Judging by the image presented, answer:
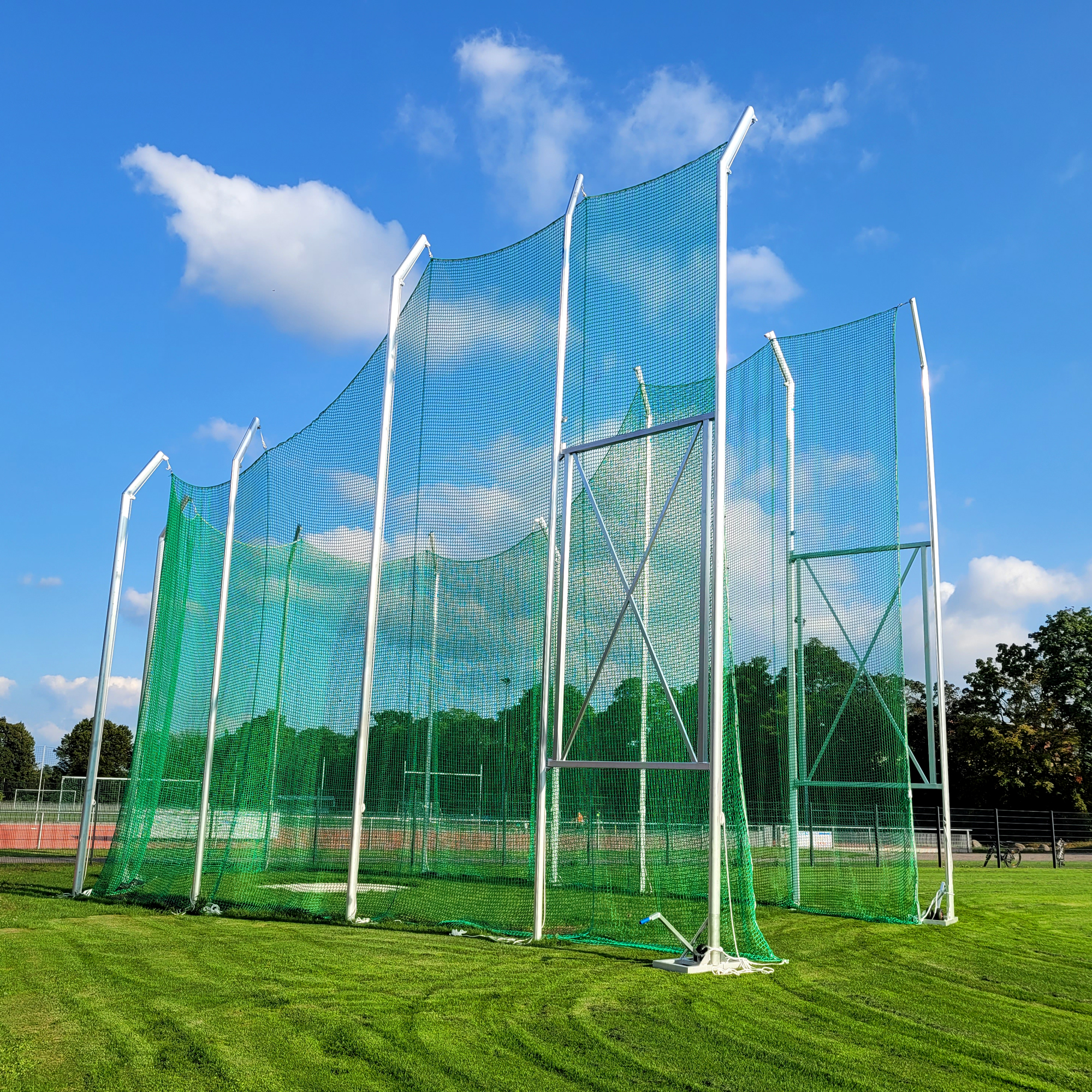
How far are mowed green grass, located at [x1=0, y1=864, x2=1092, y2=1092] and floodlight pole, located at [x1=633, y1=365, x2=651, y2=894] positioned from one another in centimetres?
118

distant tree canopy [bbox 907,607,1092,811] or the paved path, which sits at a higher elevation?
distant tree canopy [bbox 907,607,1092,811]

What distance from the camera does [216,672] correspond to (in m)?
9.31

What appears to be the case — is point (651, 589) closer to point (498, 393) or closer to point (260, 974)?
point (498, 393)

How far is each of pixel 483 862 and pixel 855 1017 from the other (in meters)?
3.57

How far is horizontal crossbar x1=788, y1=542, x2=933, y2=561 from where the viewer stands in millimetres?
9711

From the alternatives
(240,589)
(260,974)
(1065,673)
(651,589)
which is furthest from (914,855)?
→ (1065,673)

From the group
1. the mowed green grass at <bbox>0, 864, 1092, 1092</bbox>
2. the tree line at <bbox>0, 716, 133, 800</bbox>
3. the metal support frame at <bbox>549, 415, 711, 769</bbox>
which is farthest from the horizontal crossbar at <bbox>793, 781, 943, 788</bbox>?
the tree line at <bbox>0, 716, 133, 800</bbox>

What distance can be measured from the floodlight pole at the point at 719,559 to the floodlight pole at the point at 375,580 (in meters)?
2.88

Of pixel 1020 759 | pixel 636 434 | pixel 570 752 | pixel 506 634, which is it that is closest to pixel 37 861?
pixel 570 752

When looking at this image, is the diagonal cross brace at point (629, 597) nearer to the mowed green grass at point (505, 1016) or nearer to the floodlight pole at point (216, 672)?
the mowed green grass at point (505, 1016)

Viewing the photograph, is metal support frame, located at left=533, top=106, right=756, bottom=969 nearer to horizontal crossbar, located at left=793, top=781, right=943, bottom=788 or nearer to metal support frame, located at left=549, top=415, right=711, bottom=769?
metal support frame, located at left=549, top=415, right=711, bottom=769

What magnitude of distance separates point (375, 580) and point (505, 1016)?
4257mm

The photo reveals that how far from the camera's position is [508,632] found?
738cm

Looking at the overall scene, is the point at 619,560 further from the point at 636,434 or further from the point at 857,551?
the point at 857,551
